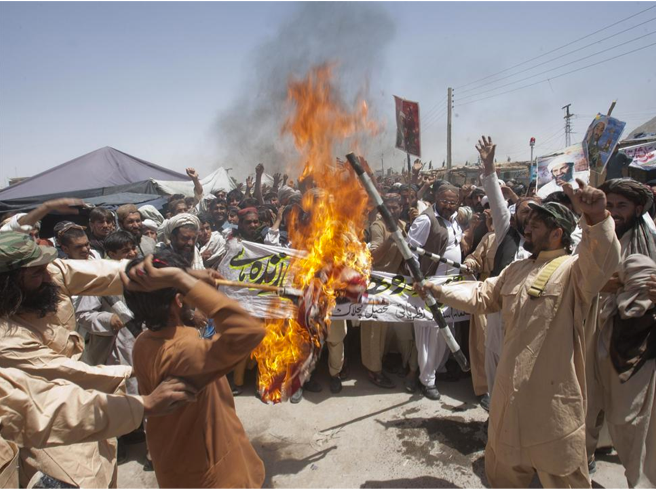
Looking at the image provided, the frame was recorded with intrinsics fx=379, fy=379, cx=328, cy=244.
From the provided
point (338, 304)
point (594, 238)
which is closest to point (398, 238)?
point (594, 238)

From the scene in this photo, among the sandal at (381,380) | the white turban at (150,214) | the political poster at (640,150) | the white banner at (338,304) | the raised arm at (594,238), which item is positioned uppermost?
the political poster at (640,150)

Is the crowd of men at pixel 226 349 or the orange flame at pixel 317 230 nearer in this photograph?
the crowd of men at pixel 226 349

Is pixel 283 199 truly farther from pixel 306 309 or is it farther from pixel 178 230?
pixel 306 309

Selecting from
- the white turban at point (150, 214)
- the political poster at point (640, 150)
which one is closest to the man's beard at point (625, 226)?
the white turban at point (150, 214)

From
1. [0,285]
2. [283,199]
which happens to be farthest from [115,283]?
[283,199]

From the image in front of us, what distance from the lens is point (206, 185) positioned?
1606 centimetres

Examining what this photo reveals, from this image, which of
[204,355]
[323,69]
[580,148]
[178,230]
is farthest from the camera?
[580,148]

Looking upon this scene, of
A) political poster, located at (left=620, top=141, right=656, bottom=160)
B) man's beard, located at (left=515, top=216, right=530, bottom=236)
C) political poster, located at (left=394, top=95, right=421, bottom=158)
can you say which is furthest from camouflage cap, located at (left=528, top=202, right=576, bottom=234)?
political poster, located at (left=620, top=141, right=656, bottom=160)

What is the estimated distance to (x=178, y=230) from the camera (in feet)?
15.6

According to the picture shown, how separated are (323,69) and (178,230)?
2.98m

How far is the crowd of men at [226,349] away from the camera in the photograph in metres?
1.72

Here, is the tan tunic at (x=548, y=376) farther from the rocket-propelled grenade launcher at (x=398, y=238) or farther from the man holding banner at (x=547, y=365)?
the rocket-propelled grenade launcher at (x=398, y=238)

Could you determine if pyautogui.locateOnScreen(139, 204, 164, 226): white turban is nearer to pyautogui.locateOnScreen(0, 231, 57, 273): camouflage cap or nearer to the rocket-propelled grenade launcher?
pyautogui.locateOnScreen(0, 231, 57, 273): camouflage cap

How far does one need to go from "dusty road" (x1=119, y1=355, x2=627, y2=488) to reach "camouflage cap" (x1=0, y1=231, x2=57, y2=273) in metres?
2.75
